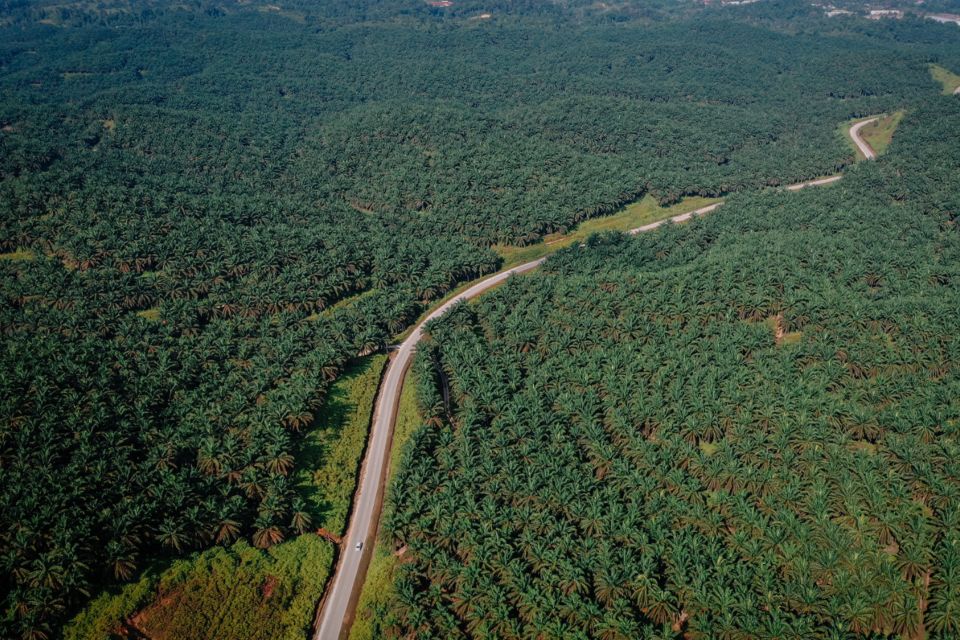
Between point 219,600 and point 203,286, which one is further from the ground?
point 203,286

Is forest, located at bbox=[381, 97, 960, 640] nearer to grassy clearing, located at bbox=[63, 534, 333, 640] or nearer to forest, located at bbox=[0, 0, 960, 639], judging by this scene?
grassy clearing, located at bbox=[63, 534, 333, 640]

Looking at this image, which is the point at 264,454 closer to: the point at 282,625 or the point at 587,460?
the point at 282,625

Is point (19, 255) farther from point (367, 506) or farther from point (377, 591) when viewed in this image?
point (377, 591)

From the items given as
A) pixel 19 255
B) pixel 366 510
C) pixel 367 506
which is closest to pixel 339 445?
pixel 367 506

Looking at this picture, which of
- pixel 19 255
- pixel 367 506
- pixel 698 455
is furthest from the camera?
pixel 19 255

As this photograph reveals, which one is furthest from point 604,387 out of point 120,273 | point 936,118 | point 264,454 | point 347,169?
point 936,118
